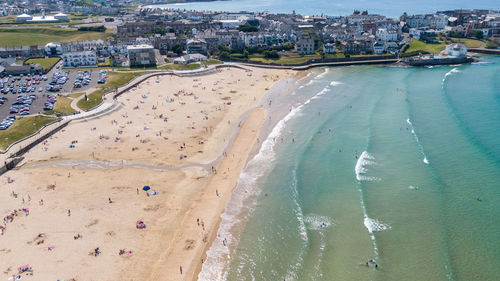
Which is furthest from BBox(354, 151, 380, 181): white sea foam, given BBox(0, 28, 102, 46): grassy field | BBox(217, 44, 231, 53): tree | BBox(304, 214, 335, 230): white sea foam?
BBox(0, 28, 102, 46): grassy field

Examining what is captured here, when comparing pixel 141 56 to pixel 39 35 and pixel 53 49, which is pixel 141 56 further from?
pixel 39 35

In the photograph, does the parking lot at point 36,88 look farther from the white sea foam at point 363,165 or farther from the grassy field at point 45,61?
the white sea foam at point 363,165

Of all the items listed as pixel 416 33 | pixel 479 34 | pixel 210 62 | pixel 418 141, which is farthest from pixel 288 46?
pixel 479 34

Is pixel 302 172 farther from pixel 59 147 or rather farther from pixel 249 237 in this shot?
pixel 59 147

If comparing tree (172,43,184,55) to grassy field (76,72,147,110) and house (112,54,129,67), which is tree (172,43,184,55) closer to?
house (112,54,129,67)

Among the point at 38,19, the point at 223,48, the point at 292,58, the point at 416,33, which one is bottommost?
the point at 292,58

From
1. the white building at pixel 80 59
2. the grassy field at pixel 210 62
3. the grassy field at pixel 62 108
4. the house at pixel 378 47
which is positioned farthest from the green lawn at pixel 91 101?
the house at pixel 378 47
